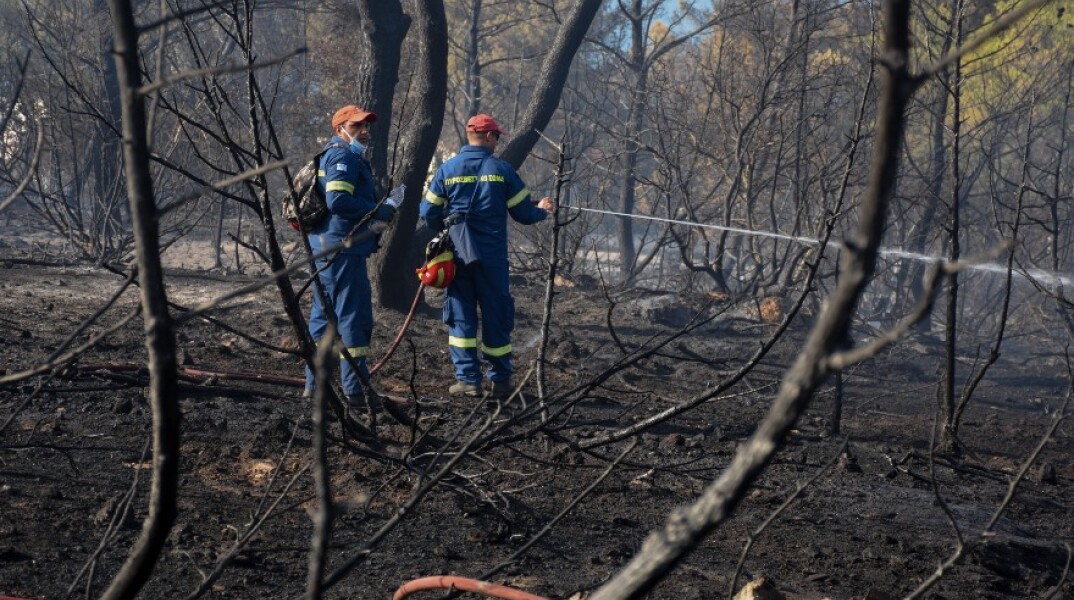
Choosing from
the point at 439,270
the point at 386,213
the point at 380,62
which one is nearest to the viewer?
the point at 386,213

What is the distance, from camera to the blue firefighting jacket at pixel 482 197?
6.71 metres

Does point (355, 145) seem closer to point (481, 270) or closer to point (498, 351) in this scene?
point (481, 270)

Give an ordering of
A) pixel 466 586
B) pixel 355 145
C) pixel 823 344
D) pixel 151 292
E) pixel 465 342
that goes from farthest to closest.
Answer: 1. pixel 465 342
2. pixel 355 145
3. pixel 466 586
4. pixel 151 292
5. pixel 823 344

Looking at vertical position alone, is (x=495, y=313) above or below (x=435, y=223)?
below

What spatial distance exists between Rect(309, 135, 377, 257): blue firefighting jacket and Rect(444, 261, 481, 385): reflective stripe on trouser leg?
68 centimetres

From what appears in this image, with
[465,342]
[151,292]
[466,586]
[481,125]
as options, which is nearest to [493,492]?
[466,586]

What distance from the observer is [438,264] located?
6.50 metres

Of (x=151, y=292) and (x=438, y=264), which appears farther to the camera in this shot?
(x=438, y=264)

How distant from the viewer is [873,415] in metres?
7.21

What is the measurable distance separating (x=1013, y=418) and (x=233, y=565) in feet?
Answer: 20.6

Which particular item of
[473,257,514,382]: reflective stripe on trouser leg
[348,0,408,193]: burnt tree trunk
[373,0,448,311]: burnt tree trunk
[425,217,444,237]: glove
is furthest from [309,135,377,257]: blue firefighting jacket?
[348,0,408,193]: burnt tree trunk

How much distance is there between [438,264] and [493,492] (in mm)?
2386

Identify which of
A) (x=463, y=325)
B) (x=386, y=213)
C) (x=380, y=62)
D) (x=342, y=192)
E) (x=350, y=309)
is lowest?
(x=463, y=325)

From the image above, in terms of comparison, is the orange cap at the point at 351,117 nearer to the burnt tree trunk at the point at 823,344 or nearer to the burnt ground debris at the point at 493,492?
the burnt ground debris at the point at 493,492
